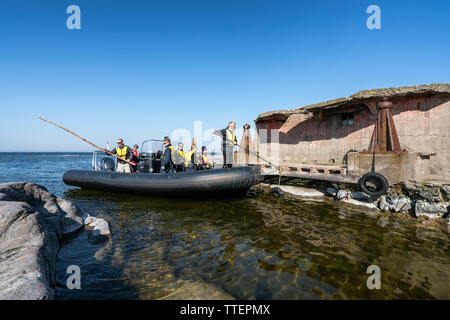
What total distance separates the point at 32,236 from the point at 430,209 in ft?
31.6

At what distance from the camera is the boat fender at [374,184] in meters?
7.43

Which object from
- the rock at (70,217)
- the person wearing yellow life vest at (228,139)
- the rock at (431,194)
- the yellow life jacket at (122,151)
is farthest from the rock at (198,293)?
the yellow life jacket at (122,151)

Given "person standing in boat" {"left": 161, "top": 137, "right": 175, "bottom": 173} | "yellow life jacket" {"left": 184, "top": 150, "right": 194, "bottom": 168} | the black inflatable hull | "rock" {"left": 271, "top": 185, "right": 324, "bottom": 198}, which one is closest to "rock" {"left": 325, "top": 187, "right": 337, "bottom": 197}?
"rock" {"left": 271, "top": 185, "right": 324, "bottom": 198}

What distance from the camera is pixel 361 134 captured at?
10617mm

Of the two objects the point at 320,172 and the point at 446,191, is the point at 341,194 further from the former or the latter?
the point at 446,191

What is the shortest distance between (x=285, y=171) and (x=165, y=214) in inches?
245

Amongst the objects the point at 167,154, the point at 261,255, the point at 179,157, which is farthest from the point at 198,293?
the point at 167,154

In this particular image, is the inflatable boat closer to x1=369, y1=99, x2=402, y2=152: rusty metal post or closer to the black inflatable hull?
the black inflatable hull

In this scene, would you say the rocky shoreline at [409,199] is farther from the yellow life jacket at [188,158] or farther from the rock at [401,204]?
the yellow life jacket at [188,158]

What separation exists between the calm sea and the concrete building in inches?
90.6

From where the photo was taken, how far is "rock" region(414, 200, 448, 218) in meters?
6.30
